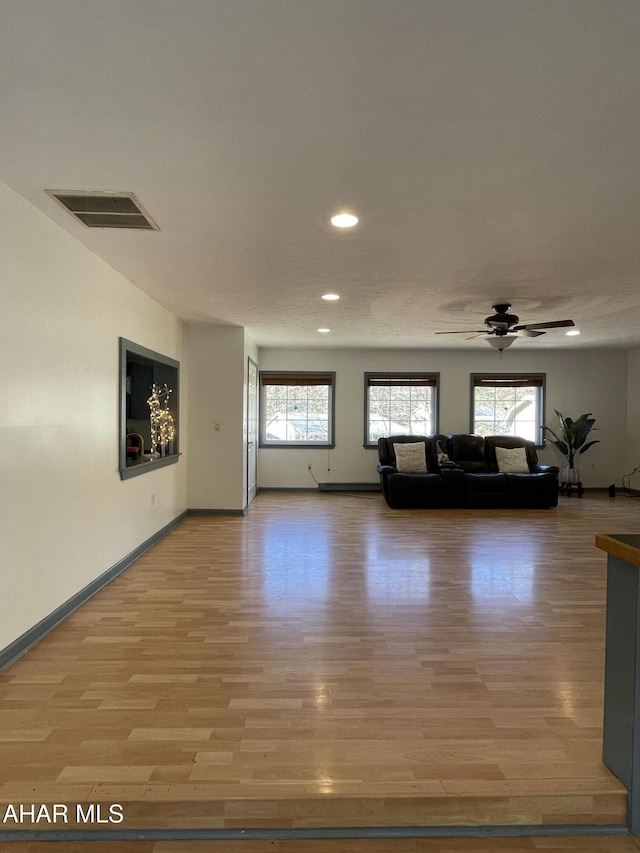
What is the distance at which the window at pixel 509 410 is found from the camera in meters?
9.14

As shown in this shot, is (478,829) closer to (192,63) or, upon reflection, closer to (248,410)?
(192,63)

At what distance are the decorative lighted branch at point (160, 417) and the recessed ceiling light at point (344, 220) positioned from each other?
11.4 feet

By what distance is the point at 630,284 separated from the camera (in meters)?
4.48

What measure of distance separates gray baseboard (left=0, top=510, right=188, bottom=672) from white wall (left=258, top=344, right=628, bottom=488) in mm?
4336

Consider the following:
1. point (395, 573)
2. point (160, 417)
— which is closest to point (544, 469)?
point (395, 573)

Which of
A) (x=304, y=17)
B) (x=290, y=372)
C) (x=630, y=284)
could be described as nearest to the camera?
(x=304, y=17)

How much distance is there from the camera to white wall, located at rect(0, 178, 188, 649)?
8.86ft

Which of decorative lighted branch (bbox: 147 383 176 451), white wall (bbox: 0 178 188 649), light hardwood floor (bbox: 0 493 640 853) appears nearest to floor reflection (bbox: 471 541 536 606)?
light hardwood floor (bbox: 0 493 640 853)

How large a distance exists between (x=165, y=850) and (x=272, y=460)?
7410mm

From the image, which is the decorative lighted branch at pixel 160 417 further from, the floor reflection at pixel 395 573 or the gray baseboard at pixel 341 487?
the gray baseboard at pixel 341 487

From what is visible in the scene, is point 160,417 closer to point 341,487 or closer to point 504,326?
point 504,326

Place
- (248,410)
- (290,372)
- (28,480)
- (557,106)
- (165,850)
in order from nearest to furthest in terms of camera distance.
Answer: (165,850), (557,106), (28,480), (248,410), (290,372)

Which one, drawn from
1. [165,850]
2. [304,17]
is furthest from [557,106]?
[165,850]

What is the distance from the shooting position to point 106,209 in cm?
288
